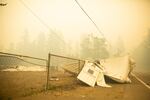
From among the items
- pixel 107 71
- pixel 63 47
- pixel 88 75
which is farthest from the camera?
pixel 63 47

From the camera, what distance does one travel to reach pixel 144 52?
217 inches

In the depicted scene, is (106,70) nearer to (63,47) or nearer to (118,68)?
(118,68)

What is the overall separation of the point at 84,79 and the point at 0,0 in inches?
89.9

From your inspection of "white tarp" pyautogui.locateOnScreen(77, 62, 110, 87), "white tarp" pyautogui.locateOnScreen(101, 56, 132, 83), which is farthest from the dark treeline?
"white tarp" pyautogui.locateOnScreen(77, 62, 110, 87)

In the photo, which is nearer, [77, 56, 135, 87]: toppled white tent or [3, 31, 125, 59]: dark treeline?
[77, 56, 135, 87]: toppled white tent

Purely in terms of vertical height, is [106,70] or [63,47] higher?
[63,47]

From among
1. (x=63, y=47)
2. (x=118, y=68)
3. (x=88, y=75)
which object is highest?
(x=63, y=47)

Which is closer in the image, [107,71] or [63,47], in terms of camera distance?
[107,71]

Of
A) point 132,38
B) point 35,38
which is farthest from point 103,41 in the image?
point 35,38

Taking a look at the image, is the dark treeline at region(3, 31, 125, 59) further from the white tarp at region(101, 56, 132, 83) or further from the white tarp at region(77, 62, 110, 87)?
the white tarp at region(77, 62, 110, 87)

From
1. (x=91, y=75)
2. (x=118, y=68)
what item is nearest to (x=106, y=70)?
(x=118, y=68)

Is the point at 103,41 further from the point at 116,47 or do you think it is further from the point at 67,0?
the point at 67,0

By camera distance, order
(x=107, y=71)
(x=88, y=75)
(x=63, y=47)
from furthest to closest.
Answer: (x=63, y=47)
(x=107, y=71)
(x=88, y=75)

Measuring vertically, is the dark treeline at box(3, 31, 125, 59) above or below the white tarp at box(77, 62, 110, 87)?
above
